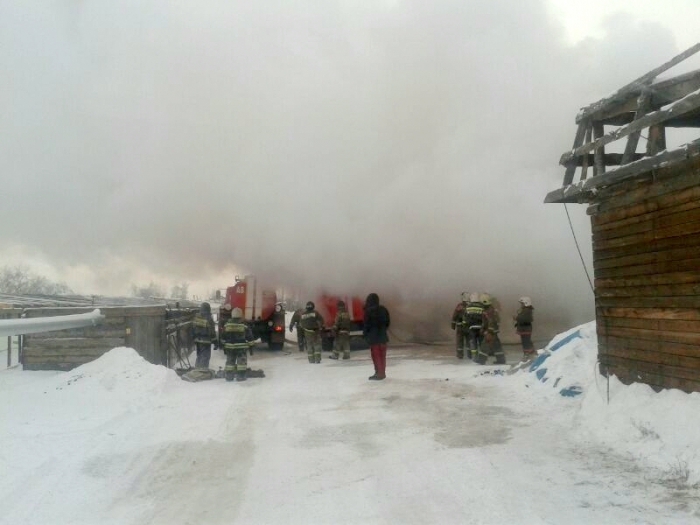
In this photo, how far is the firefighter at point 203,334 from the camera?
11.1 metres

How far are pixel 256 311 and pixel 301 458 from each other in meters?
12.0

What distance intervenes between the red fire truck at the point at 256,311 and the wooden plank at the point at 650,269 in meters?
11.2

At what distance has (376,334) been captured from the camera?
10016mm

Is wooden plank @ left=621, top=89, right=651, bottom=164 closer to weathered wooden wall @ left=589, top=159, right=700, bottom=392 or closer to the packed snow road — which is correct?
weathered wooden wall @ left=589, top=159, right=700, bottom=392

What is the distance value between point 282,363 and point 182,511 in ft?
30.8

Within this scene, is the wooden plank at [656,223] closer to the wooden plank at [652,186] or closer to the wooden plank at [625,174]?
the wooden plank at [652,186]

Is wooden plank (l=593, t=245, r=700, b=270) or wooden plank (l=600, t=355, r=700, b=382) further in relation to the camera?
wooden plank (l=593, t=245, r=700, b=270)

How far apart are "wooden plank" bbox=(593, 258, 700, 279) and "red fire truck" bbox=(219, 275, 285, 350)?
11243mm

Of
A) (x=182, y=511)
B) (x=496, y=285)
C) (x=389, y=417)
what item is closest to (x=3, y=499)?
(x=182, y=511)

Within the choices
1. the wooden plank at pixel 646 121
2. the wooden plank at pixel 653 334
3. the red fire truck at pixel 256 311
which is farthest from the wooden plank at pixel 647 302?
the red fire truck at pixel 256 311

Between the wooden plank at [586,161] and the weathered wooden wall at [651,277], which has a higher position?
the wooden plank at [586,161]

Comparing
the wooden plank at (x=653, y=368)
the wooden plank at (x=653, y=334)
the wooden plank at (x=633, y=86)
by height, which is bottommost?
the wooden plank at (x=653, y=368)

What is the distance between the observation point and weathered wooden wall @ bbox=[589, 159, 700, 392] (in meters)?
5.28

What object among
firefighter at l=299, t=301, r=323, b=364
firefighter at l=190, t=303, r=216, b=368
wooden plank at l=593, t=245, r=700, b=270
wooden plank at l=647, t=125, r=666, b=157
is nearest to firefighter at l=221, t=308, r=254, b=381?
firefighter at l=190, t=303, r=216, b=368
